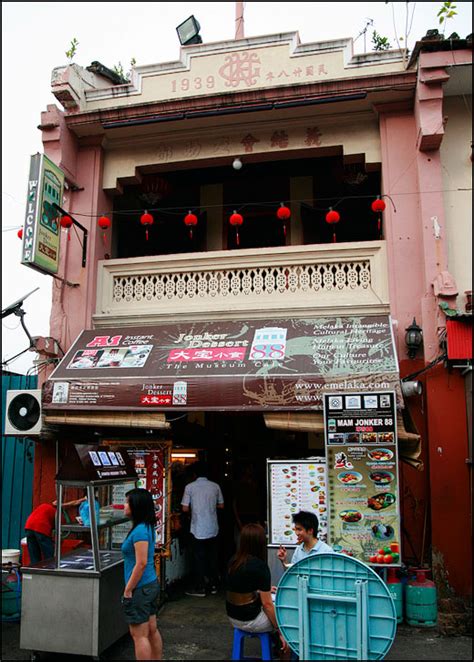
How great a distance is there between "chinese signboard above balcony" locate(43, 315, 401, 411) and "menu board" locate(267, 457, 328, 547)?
33.9 inches

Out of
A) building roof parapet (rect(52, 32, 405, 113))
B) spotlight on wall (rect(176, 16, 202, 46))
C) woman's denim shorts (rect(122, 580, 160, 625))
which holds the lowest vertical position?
woman's denim shorts (rect(122, 580, 160, 625))

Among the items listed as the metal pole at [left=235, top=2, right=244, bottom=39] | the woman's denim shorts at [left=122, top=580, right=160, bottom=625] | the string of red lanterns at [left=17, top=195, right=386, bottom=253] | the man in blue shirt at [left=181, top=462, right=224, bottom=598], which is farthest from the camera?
the metal pole at [left=235, top=2, right=244, bottom=39]

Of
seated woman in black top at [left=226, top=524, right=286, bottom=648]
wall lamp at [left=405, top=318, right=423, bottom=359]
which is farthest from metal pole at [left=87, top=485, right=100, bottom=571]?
wall lamp at [left=405, top=318, right=423, bottom=359]

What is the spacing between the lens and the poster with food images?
7.57 meters

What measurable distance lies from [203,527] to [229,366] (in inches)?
106

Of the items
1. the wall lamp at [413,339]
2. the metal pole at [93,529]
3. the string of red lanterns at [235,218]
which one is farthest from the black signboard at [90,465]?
the wall lamp at [413,339]

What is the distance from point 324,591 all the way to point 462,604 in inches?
158

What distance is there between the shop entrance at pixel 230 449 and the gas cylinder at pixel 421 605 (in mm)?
3464

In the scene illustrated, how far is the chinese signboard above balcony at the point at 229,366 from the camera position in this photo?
8234 millimetres

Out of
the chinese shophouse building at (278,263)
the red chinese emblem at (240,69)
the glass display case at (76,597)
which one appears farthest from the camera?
the red chinese emblem at (240,69)

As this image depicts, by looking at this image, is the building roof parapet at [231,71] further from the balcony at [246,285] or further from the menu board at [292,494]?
the menu board at [292,494]

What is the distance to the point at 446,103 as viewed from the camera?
9.81 metres

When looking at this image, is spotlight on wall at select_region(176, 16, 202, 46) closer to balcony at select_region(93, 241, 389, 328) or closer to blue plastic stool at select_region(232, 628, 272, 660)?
balcony at select_region(93, 241, 389, 328)

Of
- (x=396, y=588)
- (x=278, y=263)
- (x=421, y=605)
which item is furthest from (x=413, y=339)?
(x=421, y=605)
